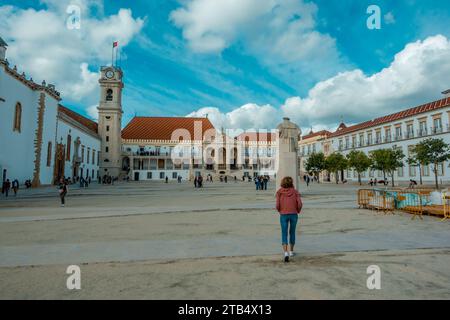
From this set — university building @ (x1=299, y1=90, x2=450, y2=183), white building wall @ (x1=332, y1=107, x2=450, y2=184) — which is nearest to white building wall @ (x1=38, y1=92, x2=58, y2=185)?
white building wall @ (x1=332, y1=107, x2=450, y2=184)

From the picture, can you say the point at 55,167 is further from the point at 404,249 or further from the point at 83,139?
the point at 404,249

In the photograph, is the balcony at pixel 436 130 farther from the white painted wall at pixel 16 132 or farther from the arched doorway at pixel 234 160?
the white painted wall at pixel 16 132

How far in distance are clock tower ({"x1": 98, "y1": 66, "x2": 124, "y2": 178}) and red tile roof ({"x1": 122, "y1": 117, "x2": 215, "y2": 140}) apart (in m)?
11.1

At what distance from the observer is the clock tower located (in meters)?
68.4

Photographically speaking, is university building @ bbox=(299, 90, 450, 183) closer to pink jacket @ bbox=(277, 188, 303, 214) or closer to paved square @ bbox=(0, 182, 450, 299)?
paved square @ bbox=(0, 182, 450, 299)

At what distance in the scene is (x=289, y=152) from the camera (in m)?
17.7

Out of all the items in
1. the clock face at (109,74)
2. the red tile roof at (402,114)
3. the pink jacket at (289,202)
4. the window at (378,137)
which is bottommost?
the pink jacket at (289,202)

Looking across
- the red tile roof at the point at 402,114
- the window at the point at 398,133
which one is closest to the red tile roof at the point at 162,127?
the red tile roof at the point at 402,114

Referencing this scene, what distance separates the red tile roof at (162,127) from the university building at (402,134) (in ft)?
113

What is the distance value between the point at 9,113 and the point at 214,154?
54.9 m

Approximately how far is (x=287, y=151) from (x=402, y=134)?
40.7 m

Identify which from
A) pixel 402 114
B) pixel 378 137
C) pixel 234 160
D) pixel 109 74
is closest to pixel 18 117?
pixel 109 74

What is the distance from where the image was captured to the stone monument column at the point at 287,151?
17.4 meters

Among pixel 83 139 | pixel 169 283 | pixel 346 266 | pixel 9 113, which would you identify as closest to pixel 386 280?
pixel 346 266
